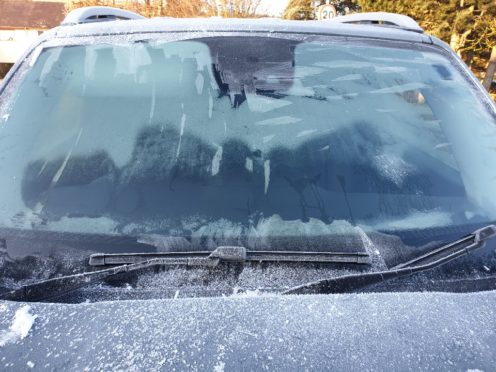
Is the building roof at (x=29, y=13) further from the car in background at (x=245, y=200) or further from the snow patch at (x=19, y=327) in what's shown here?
the snow patch at (x=19, y=327)

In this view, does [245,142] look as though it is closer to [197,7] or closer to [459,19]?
[459,19]

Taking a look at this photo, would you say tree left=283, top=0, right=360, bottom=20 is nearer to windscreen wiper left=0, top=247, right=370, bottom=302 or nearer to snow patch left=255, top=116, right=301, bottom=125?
snow patch left=255, top=116, right=301, bottom=125

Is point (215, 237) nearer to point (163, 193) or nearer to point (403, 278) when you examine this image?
point (163, 193)

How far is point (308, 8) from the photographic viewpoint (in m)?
15.8

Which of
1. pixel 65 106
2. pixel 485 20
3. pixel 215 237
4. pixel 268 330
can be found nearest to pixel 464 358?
pixel 268 330

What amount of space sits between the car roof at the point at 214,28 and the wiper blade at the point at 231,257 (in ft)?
3.25

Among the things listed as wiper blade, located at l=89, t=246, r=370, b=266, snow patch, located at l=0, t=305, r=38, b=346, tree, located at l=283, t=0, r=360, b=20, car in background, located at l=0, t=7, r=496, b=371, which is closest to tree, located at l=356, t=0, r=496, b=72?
tree, located at l=283, t=0, r=360, b=20

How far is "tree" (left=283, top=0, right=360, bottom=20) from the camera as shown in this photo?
51.2 feet

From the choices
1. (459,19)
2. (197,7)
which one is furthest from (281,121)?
(197,7)

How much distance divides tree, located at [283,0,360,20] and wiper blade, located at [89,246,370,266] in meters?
15.3

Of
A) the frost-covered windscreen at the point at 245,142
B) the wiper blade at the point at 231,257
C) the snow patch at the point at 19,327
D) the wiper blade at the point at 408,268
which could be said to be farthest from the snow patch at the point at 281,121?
the snow patch at the point at 19,327

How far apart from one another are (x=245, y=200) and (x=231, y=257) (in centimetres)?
24

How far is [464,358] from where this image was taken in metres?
0.94

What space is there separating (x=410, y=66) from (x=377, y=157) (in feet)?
1.81
